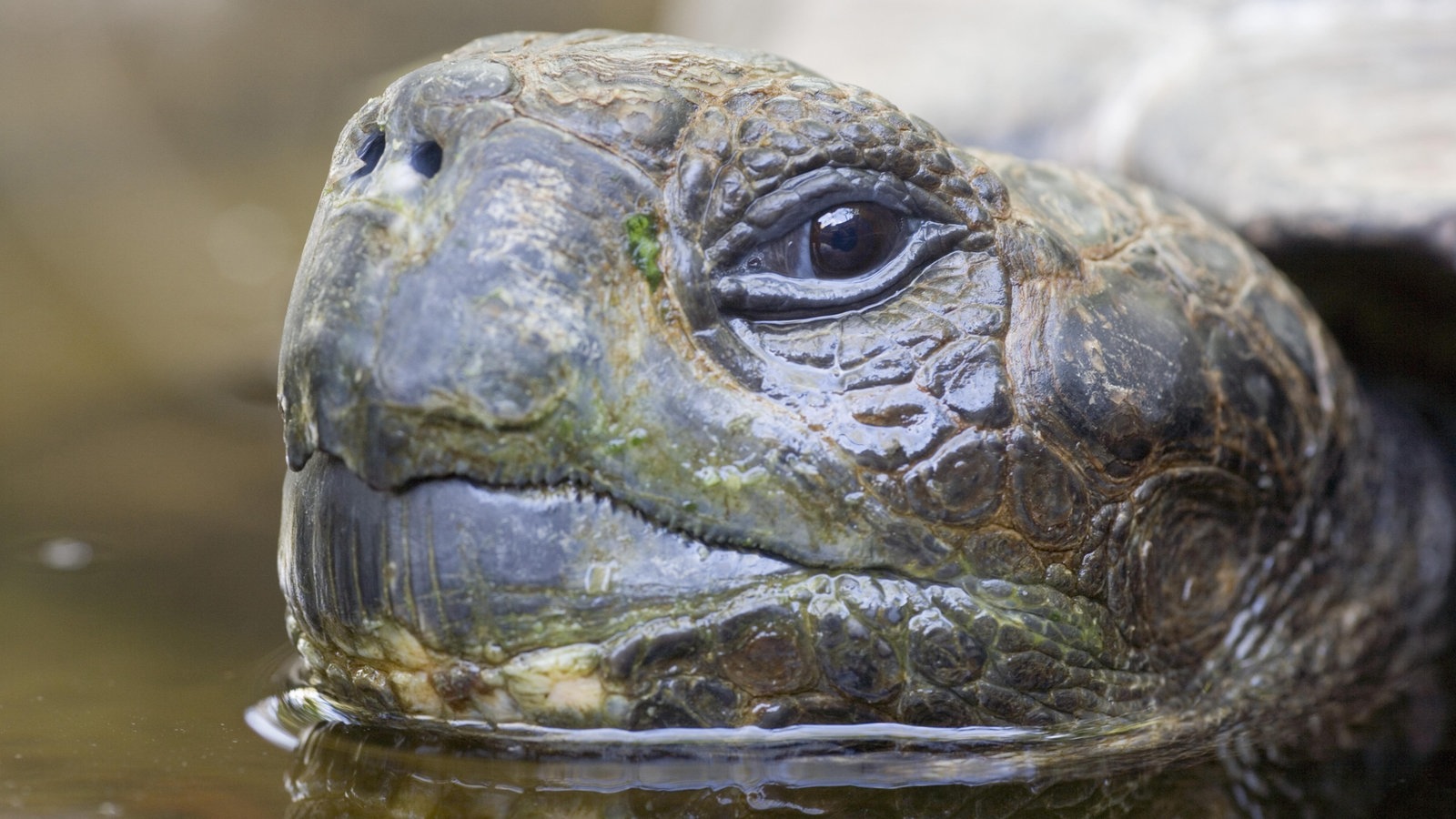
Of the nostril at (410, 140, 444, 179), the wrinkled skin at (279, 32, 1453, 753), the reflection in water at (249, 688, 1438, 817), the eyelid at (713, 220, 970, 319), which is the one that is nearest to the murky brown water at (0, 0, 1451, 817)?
the reflection in water at (249, 688, 1438, 817)

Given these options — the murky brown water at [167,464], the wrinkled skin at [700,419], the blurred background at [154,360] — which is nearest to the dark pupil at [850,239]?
the wrinkled skin at [700,419]

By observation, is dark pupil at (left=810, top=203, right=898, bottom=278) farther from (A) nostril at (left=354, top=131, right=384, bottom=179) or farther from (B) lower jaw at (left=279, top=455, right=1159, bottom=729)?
(A) nostril at (left=354, top=131, right=384, bottom=179)

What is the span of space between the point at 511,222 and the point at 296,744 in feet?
2.45

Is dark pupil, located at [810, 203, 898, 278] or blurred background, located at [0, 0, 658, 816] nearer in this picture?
dark pupil, located at [810, 203, 898, 278]

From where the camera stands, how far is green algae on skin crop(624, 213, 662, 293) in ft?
5.27

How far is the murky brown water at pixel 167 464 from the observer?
1629 millimetres

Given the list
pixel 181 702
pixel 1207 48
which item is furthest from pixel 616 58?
pixel 1207 48

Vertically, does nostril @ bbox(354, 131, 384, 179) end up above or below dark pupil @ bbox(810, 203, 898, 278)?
above

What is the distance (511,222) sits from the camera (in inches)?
61.2

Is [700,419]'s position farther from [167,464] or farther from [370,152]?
[167,464]

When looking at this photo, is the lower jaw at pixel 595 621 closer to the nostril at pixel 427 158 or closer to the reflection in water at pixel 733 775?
the reflection in water at pixel 733 775

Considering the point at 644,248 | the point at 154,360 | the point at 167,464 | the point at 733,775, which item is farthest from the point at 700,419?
the point at 154,360

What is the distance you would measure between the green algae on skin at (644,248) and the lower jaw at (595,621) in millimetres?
280

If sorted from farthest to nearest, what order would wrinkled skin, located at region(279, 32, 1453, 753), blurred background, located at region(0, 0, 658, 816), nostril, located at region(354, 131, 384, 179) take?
blurred background, located at region(0, 0, 658, 816), nostril, located at region(354, 131, 384, 179), wrinkled skin, located at region(279, 32, 1453, 753)
